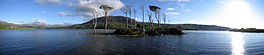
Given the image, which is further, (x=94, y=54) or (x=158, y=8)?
(x=158, y=8)

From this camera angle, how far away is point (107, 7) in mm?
74000

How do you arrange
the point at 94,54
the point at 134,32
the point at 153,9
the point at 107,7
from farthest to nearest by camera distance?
1. the point at 153,9
2. the point at 107,7
3. the point at 134,32
4. the point at 94,54

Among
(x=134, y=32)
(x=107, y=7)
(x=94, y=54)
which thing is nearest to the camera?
(x=94, y=54)

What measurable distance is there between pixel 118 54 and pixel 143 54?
321 cm

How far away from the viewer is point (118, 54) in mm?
16766

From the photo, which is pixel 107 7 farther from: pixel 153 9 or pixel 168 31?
pixel 168 31

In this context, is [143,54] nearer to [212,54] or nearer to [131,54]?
[131,54]

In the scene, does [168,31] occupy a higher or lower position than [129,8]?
lower

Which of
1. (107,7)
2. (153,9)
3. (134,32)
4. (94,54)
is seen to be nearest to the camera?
(94,54)

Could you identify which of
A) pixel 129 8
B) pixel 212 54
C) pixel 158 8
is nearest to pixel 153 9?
pixel 158 8

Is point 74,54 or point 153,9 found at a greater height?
point 153,9

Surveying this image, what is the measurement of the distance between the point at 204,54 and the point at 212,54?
1.14m

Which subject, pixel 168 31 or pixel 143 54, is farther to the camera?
pixel 168 31

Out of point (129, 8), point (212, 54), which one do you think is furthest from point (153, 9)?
point (212, 54)
